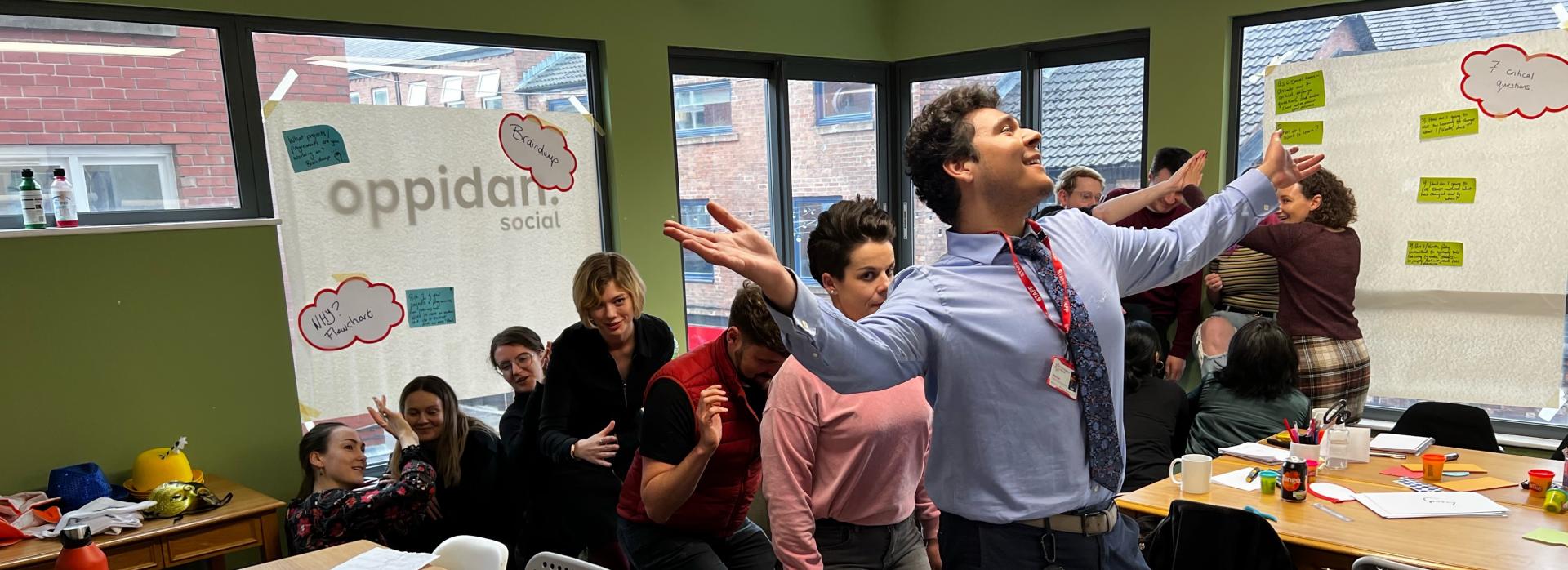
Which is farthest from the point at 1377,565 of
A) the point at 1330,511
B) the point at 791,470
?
the point at 791,470

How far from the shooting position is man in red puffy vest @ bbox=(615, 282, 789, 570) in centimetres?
223

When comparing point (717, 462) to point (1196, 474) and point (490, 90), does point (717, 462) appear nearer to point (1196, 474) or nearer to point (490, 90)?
point (1196, 474)

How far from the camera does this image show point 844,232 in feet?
7.51

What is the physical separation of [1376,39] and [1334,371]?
4.88 feet

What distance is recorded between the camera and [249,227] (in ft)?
12.1

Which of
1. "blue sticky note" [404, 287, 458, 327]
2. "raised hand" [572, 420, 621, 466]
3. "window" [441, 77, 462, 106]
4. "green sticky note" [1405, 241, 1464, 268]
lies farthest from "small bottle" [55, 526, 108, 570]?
"green sticky note" [1405, 241, 1464, 268]

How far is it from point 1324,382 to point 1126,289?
9.20 feet

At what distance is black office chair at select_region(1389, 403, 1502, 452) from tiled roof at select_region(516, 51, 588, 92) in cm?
381

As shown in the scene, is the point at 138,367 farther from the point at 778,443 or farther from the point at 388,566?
the point at 778,443

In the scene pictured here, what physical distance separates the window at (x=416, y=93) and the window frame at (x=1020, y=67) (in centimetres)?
241

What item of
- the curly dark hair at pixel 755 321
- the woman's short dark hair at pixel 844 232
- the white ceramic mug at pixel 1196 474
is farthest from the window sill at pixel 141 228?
the white ceramic mug at pixel 1196 474

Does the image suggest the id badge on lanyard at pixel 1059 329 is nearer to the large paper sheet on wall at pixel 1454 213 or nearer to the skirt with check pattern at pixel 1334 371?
the skirt with check pattern at pixel 1334 371

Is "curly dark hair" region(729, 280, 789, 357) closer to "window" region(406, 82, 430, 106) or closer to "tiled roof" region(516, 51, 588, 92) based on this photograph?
"window" region(406, 82, 430, 106)

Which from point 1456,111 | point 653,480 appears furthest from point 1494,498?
point 653,480
